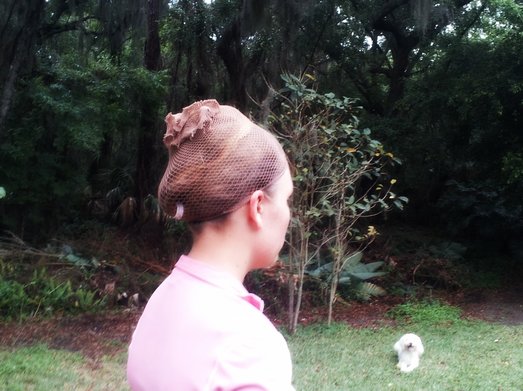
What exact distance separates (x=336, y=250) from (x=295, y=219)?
0.92 m

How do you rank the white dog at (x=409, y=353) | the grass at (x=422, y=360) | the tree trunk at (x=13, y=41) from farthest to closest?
the tree trunk at (x=13, y=41), the white dog at (x=409, y=353), the grass at (x=422, y=360)

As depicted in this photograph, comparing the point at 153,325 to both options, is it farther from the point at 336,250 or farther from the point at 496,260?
the point at 496,260

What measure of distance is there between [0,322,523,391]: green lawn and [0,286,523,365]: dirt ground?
45cm

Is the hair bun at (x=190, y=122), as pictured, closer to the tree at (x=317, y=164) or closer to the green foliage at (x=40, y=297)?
the tree at (x=317, y=164)

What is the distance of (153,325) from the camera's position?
1.08 m

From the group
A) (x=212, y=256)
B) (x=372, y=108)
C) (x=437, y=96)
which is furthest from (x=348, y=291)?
(x=212, y=256)

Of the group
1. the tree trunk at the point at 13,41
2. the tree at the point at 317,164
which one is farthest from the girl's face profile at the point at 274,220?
the tree trunk at the point at 13,41

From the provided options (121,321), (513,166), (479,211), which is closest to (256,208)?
(121,321)

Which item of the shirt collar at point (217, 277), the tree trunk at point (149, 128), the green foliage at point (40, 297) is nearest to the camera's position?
the shirt collar at point (217, 277)

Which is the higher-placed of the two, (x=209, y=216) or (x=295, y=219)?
(x=209, y=216)

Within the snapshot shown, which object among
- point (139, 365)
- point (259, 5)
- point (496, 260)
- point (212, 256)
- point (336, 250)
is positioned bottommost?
point (496, 260)

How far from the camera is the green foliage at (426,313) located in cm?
918

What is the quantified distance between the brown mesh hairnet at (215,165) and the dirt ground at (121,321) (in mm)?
5677

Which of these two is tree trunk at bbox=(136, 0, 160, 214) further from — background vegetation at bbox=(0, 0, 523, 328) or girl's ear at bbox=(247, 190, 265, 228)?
girl's ear at bbox=(247, 190, 265, 228)
